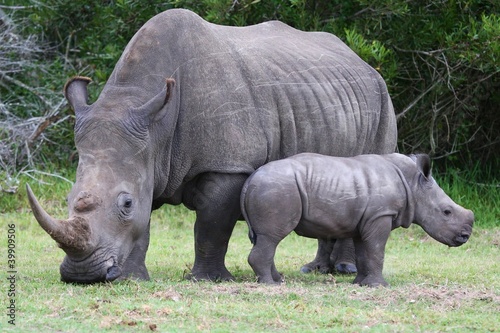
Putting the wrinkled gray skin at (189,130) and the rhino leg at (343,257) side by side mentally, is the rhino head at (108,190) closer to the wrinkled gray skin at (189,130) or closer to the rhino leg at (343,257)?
the wrinkled gray skin at (189,130)

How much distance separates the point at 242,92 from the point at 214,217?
3.35ft

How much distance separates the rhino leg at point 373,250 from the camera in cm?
838

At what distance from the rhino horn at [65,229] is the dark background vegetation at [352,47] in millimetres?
5126

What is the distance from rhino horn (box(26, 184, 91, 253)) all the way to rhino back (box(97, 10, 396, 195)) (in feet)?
3.78

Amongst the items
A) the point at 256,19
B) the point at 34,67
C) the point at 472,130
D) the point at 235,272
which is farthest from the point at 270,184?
the point at 34,67

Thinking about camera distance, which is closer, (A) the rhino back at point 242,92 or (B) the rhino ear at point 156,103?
(B) the rhino ear at point 156,103

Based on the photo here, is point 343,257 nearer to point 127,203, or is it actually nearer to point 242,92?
point 242,92

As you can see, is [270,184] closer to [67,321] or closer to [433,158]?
[67,321]

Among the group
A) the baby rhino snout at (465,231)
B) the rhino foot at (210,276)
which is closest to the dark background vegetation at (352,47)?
the baby rhino snout at (465,231)

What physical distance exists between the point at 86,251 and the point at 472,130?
8.19 metres

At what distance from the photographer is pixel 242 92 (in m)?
8.73

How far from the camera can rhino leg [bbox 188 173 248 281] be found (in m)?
8.52

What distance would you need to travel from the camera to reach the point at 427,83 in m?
13.7

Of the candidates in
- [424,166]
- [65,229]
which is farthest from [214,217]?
[424,166]
